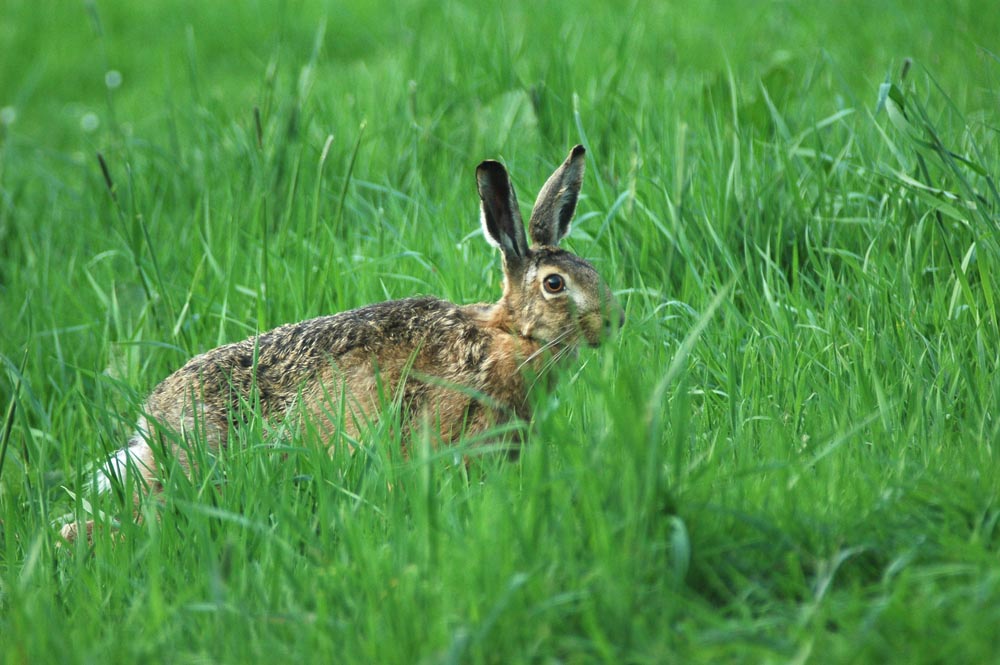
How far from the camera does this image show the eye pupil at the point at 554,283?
4297 mm

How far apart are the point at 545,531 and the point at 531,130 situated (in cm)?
359

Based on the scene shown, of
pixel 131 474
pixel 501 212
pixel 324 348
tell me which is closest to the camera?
pixel 131 474

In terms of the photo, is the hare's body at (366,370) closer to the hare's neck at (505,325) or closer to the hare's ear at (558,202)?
the hare's neck at (505,325)

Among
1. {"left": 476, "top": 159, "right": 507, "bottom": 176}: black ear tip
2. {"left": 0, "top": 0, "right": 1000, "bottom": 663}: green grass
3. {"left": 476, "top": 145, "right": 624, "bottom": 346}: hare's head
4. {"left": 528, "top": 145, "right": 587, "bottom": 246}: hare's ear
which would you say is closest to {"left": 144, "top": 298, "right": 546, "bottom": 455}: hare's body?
{"left": 476, "top": 145, "right": 624, "bottom": 346}: hare's head

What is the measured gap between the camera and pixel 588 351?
435 cm

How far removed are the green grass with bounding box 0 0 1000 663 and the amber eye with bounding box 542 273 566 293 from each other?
12.4 inches

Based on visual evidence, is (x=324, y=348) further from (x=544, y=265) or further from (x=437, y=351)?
(x=544, y=265)

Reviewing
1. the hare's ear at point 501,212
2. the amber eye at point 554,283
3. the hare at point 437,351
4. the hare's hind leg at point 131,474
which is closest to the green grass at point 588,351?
the hare's hind leg at point 131,474

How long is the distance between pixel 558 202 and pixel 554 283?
36 centimetres

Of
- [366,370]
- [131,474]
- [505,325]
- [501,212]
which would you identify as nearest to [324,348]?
[366,370]

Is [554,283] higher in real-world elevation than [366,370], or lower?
higher

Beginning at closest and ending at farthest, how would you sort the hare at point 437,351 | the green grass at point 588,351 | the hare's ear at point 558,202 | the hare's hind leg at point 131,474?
1. the green grass at point 588,351
2. the hare's hind leg at point 131,474
3. the hare at point 437,351
4. the hare's ear at point 558,202

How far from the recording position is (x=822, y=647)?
244 centimetres

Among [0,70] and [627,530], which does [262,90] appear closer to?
[627,530]
